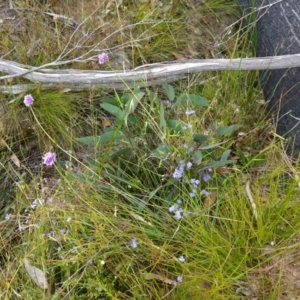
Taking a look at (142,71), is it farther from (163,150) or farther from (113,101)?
(163,150)

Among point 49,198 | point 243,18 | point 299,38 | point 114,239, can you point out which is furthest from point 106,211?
point 243,18

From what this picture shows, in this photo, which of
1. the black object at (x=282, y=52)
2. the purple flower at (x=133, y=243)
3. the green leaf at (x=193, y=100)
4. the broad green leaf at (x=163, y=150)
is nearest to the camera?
the purple flower at (x=133, y=243)

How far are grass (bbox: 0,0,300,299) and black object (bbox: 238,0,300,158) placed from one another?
3.3 inches

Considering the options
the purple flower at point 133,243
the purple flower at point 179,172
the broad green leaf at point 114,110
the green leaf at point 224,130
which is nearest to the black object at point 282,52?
the green leaf at point 224,130

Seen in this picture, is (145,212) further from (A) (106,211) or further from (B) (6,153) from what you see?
(B) (6,153)

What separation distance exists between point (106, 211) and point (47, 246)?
238 mm

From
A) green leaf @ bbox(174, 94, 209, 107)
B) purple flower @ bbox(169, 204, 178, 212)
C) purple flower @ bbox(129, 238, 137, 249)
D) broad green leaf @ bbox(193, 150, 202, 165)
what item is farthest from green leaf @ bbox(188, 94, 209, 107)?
purple flower @ bbox(129, 238, 137, 249)

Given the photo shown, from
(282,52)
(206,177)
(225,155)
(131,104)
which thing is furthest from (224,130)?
(282,52)

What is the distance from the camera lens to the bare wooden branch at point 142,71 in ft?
6.41

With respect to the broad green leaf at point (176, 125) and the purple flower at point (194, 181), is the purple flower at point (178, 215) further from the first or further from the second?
the broad green leaf at point (176, 125)

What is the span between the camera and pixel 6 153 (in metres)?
2.12

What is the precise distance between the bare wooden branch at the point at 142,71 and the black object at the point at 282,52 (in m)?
0.11

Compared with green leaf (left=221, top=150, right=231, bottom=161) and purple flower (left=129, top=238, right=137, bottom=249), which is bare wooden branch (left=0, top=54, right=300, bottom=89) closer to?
green leaf (left=221, top=150, right=231, bottom=161)

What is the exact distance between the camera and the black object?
6.57 ft
